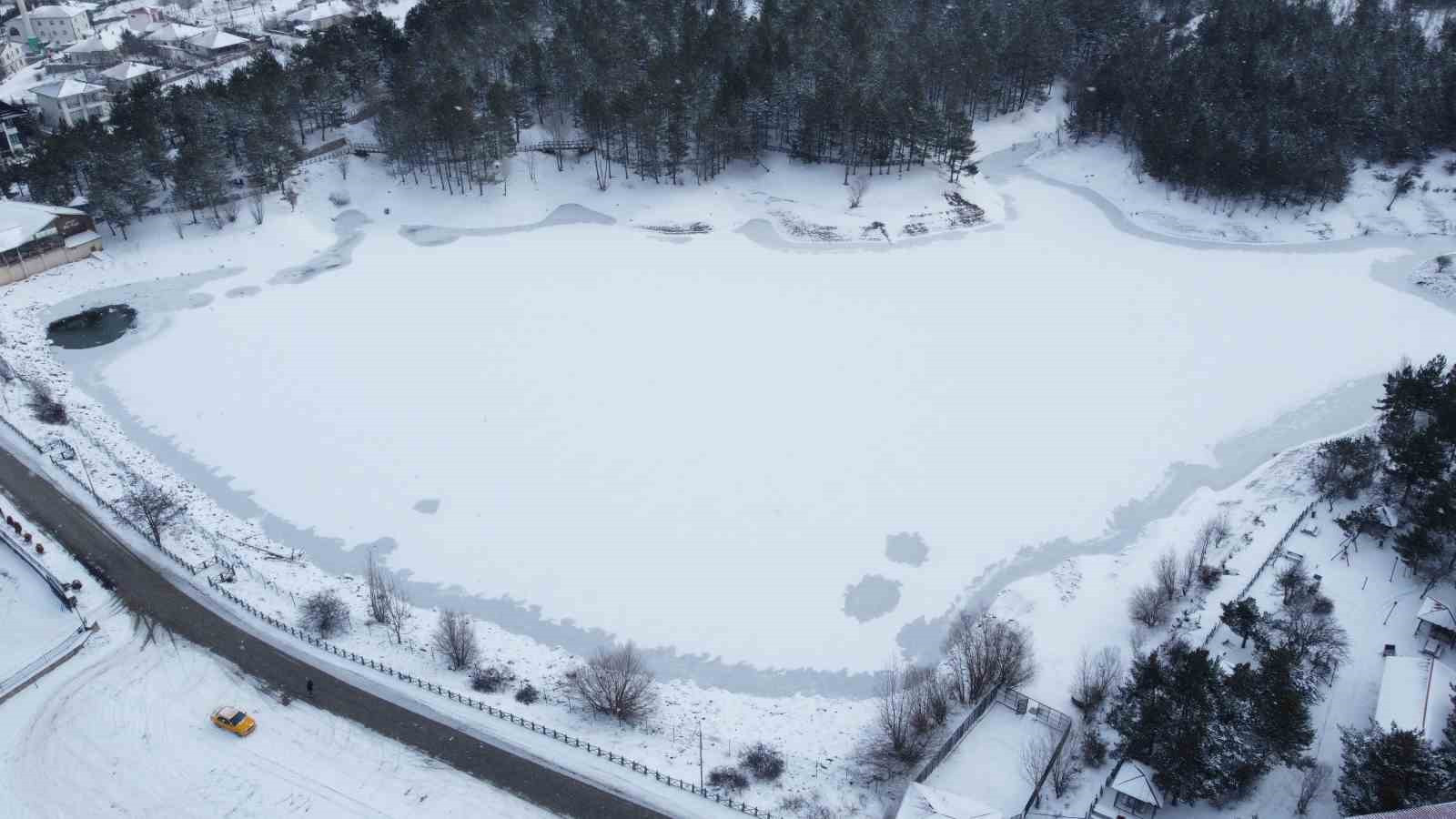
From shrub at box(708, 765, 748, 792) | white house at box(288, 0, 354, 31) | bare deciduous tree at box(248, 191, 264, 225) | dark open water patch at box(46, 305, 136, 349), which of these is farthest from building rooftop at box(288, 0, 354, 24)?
shrub at box(708, 765, 748, 792)

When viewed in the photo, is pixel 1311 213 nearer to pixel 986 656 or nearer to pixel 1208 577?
pixel 1208 577

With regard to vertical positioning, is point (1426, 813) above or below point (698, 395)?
above

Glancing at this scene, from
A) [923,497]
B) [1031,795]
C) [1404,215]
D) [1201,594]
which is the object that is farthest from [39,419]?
[1404,215]

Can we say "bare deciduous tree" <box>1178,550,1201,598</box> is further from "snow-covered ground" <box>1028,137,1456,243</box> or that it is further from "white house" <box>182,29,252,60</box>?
"white house" <box>182,29,252,60</box>

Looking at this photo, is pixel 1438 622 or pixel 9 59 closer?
pixel 1438 622

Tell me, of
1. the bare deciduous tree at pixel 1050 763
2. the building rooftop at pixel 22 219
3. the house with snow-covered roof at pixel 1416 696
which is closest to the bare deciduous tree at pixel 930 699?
the bare deciduous tree at pixel 1050 763

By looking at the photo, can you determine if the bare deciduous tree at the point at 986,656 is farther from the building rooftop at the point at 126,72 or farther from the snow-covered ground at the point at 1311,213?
the building rooftop at the point at 126,72

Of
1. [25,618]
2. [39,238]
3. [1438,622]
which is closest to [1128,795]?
[1438,622]
